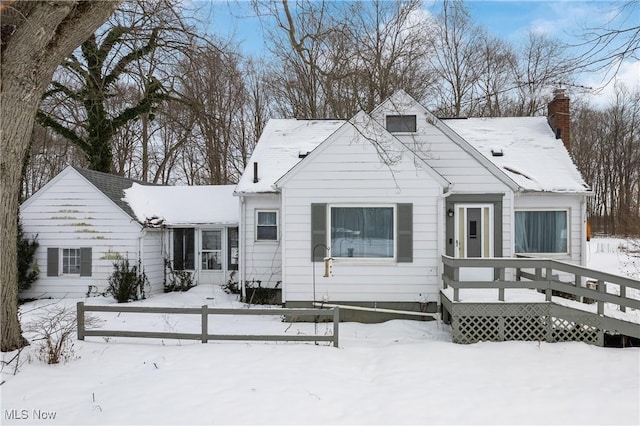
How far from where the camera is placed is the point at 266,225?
13.6 metres

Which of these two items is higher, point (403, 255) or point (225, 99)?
point (225, 99)

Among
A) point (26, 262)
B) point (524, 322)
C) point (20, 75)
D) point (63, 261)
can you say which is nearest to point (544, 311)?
point (524, 322)

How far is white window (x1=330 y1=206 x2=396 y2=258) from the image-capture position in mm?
11156

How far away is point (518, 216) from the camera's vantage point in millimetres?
13281

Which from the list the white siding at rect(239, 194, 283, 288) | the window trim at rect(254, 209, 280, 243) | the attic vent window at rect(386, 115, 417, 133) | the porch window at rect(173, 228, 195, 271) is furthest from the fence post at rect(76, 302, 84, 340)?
the attic vent window at rect(386, 115, 417, 133)

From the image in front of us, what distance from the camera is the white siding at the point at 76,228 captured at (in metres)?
14.4

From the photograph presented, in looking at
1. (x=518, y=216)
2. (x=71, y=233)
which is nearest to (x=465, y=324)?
(x=518, y=216)

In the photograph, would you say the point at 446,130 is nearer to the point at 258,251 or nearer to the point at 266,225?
the point at 266,225

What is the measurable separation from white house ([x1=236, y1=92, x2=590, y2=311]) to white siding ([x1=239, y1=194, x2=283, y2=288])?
0.03 meters

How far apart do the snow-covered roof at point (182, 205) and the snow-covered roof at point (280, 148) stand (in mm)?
2132

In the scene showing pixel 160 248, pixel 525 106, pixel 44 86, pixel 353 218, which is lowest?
pixel 160 248

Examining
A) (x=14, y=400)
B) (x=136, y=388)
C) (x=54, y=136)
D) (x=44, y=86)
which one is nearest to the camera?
(x=14, y=400)

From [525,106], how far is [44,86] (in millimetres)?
27919

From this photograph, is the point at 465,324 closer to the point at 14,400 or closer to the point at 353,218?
the point at 353,218
